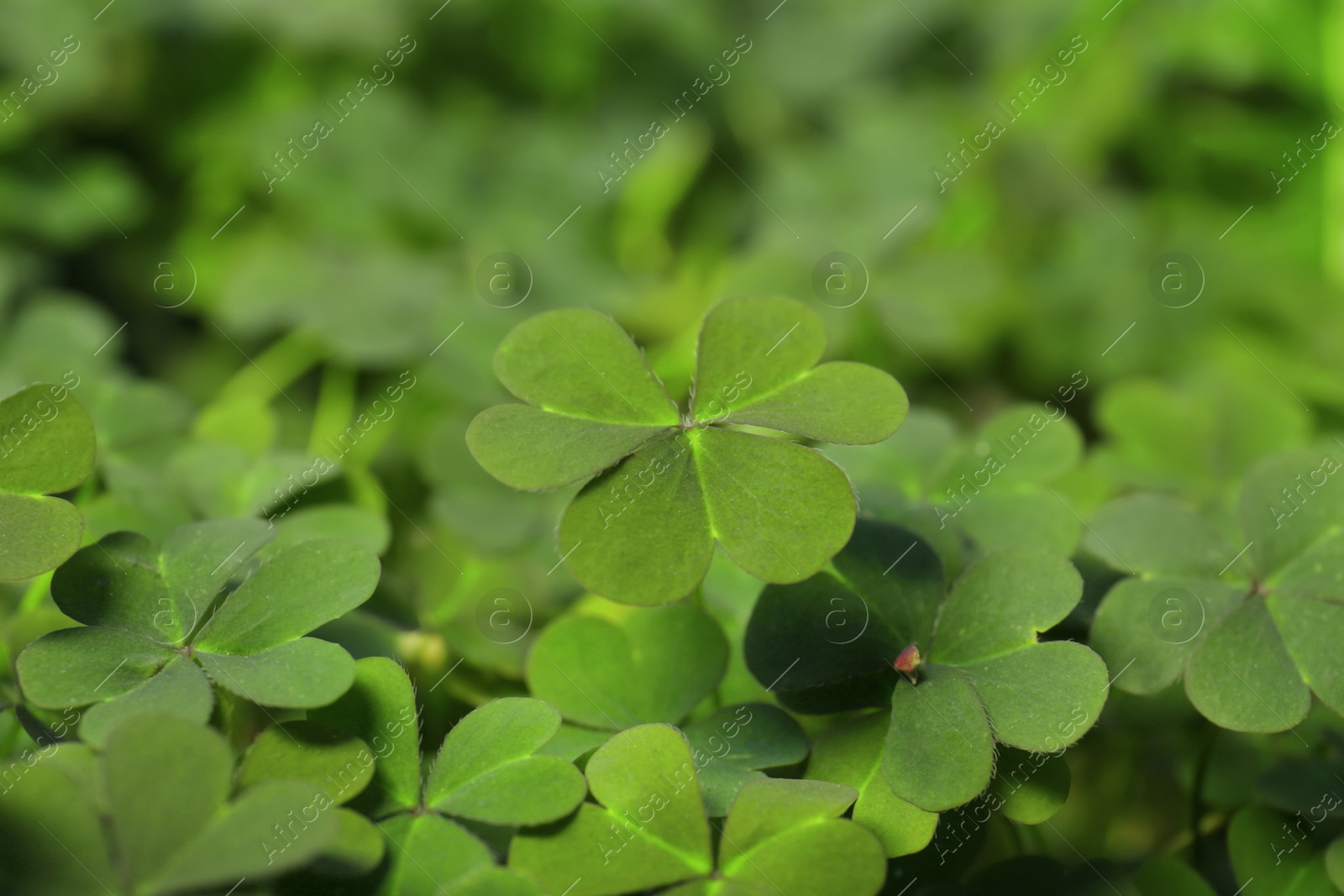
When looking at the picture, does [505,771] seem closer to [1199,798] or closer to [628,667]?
[628,667]

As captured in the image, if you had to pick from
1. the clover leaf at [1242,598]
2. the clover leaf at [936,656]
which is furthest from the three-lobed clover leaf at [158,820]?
the clover leaf at [1242,598]

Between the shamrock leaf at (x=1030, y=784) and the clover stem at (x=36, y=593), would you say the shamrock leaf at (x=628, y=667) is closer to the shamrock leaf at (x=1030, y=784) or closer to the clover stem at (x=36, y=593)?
the shamrock leaf at (x=1030, y=784)

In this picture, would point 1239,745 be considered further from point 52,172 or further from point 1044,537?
point 52,172

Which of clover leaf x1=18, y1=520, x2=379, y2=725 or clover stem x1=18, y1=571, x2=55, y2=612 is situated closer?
clover leaf x1=18, y1=520, x2=379, y2=725

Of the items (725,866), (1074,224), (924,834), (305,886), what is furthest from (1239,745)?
(1074,224)

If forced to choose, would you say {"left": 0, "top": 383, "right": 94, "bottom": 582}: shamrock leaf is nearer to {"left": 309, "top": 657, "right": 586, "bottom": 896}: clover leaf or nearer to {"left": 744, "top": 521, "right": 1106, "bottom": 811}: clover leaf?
{"left": 309, "top": 657, "right": 586, "bottom": 896}: clover leaf

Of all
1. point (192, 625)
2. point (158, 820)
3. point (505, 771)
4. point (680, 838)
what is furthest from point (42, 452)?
point (680, 838)

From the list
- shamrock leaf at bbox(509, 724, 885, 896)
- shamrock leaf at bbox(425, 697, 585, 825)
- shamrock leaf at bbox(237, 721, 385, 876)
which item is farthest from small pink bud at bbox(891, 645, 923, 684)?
shamrock leaf at bbox(237, 721, 385, 876)

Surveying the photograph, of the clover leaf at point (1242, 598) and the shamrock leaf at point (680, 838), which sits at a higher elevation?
the shamrock leaf at point (680, 838)
